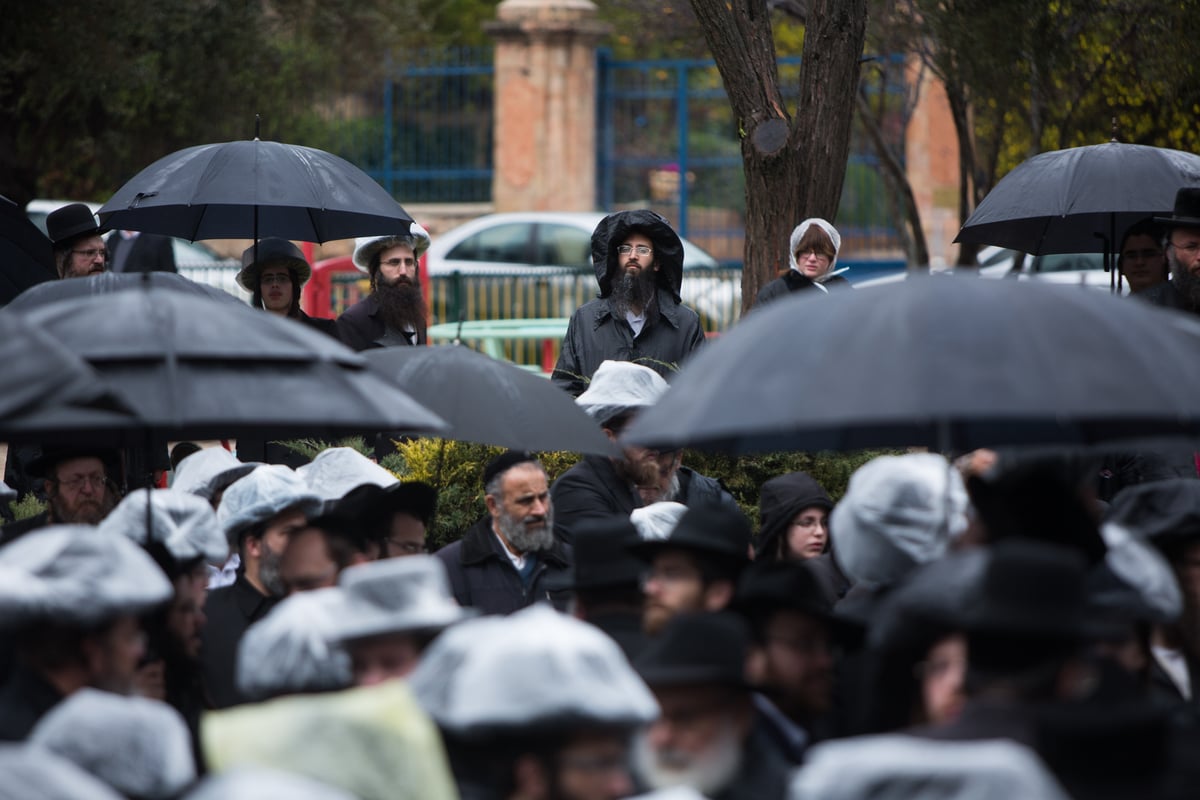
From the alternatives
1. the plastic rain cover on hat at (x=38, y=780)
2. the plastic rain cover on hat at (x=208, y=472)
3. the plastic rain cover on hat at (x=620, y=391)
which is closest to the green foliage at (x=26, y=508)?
the plastic rain cover on hat at (x=208, y=472)

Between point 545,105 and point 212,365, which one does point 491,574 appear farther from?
point 545,105

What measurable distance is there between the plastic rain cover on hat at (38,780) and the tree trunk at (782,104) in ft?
22.9

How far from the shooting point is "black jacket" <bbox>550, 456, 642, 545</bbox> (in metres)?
7.39

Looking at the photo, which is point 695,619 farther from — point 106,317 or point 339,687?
point 106,317

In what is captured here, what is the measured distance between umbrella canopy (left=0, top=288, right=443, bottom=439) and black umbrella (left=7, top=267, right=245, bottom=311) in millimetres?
1578

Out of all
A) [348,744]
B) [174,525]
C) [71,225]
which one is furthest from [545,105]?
[348,744]

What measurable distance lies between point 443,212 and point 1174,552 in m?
19.4

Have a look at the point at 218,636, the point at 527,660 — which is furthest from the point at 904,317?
the point at 218,636

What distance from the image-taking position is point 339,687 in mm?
3889

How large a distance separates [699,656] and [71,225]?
244 inches

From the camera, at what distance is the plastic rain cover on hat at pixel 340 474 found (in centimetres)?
683

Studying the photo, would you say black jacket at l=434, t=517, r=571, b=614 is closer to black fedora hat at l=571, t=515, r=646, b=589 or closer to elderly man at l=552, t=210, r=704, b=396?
black fedora hat at l=571, t=515, r=646, b=589

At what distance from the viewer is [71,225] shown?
927cm

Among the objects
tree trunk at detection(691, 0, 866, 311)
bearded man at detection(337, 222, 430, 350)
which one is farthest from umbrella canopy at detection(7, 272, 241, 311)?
tree trunk at detection(691, 0, 866, 311)
